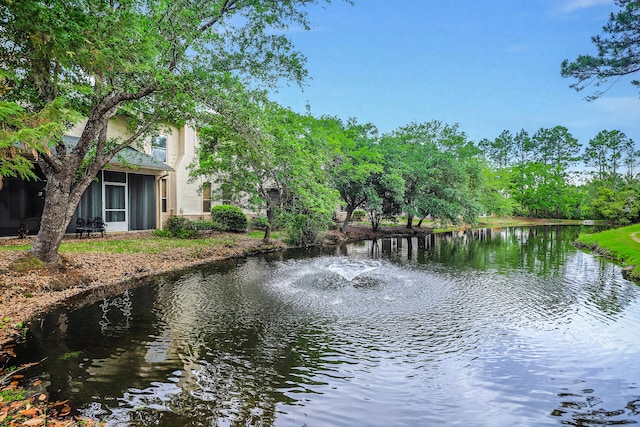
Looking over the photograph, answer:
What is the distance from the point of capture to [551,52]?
28.6 meters

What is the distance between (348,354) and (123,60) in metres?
7.31

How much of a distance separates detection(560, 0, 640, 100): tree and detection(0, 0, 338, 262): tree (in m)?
9.01

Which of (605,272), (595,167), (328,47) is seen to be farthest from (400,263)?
(595,167)

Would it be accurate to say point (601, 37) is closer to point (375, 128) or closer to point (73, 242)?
point (375, 128)

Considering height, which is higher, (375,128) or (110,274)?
(375,128)

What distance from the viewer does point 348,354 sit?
19.2 feet

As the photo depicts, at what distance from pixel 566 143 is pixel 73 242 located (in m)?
64.9

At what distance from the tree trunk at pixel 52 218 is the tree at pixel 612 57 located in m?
15.7

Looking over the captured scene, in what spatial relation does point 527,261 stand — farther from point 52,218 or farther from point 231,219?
point 52,218

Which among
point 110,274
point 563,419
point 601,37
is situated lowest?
point 563,419

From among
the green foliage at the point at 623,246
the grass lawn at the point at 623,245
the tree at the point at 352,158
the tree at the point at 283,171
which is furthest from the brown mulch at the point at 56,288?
the green foliage at the point at 623,246

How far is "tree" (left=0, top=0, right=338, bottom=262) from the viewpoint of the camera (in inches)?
255

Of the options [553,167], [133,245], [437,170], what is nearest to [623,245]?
[437,170]

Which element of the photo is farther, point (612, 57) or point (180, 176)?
point (180, 176)
